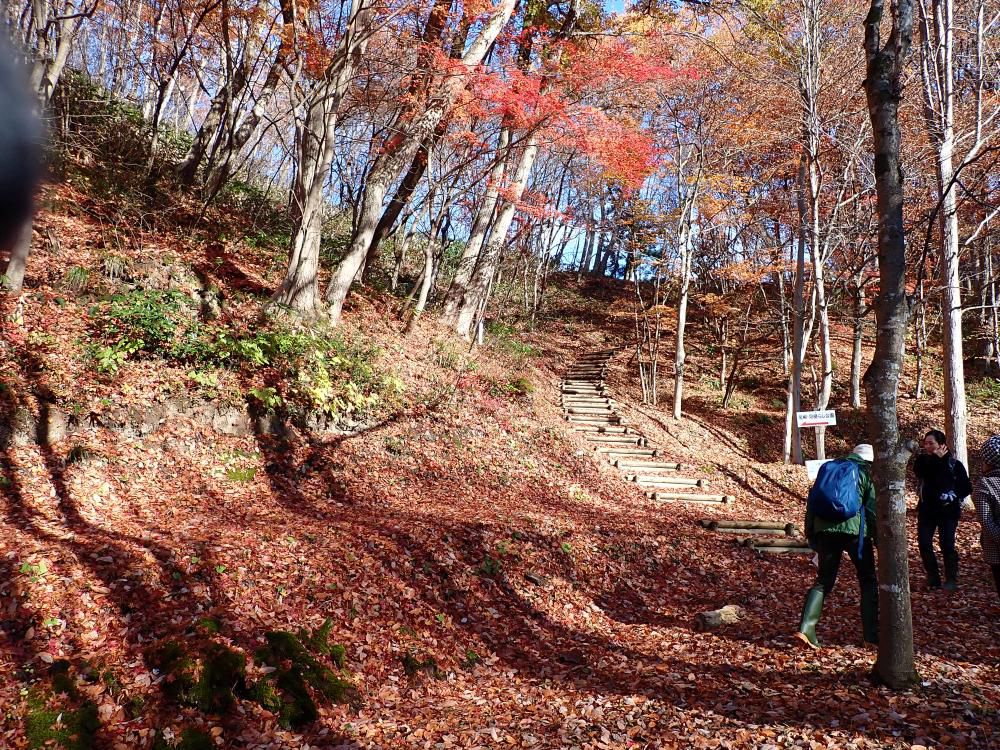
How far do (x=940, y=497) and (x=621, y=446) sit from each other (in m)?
7.84

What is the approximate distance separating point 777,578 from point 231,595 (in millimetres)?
6751

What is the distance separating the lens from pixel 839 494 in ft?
17.0

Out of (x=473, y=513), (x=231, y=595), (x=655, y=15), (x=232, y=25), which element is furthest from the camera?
(x=655, y=15)

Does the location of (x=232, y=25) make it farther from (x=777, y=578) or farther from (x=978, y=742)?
(x=978, y=742)

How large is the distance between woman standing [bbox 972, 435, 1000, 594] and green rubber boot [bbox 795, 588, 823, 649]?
165 cm

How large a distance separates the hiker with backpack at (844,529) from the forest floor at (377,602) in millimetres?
328

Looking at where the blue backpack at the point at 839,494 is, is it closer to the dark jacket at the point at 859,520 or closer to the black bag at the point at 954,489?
the dark jacket at the point at 859,520

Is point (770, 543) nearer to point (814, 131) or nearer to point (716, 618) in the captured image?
point (716, 618)

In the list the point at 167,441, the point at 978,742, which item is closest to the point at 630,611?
the point at 978,742

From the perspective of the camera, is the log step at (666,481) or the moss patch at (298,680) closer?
the moss patch at (298,680)

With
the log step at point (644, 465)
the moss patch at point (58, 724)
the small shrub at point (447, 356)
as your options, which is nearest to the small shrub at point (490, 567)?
the moss patch at point (58, 724)

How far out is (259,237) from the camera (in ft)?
43.4

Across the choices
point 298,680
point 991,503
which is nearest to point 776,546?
point 991,503

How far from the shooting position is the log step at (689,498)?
11.5 metres
